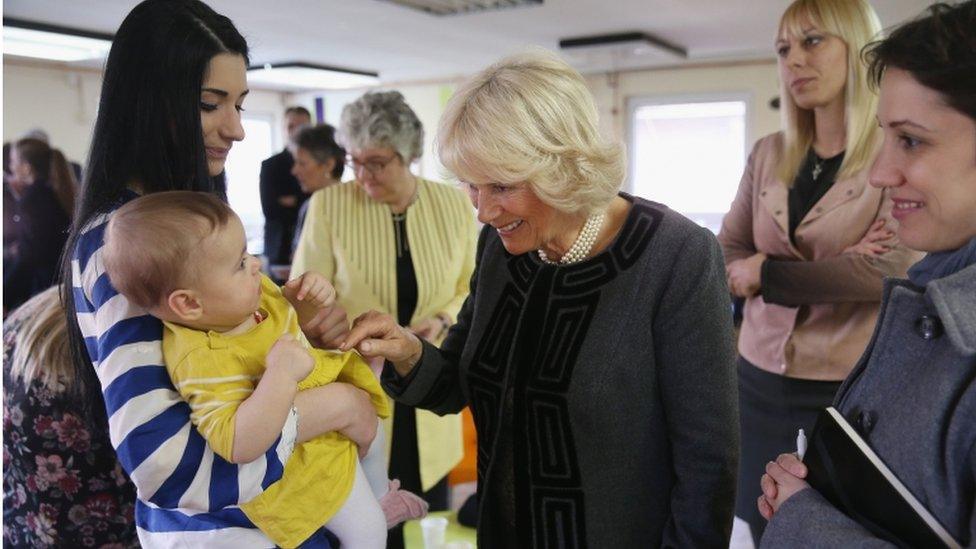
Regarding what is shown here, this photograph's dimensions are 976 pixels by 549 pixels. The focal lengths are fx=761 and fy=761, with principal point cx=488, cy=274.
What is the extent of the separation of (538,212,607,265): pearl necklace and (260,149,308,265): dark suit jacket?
383cm

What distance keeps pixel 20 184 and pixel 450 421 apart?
2804 mm

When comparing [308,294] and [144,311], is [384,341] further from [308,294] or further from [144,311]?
[144,311]

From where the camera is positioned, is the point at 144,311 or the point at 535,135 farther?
the point at 535,135

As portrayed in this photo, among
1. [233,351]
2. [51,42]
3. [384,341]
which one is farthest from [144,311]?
[51,42]

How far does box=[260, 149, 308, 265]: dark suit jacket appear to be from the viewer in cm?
501

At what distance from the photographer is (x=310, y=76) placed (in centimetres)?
950

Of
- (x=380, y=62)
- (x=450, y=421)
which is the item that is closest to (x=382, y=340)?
(x=450, y=421)

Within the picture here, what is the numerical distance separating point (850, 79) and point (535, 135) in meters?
1.18

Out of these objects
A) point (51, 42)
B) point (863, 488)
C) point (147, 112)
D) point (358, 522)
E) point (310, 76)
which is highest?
point (51, 42)

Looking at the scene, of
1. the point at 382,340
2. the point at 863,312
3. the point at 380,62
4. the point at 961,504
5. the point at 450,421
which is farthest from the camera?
the point at 380,62

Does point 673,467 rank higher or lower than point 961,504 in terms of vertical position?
lower

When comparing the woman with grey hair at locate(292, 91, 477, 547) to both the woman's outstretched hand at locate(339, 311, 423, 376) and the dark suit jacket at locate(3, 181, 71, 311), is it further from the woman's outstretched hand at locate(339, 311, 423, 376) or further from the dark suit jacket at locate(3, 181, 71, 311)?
the dark suit jacket at locate(3, 181, 71, 311)

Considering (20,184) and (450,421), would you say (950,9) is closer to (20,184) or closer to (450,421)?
(450,421)

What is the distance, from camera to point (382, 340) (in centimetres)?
150
